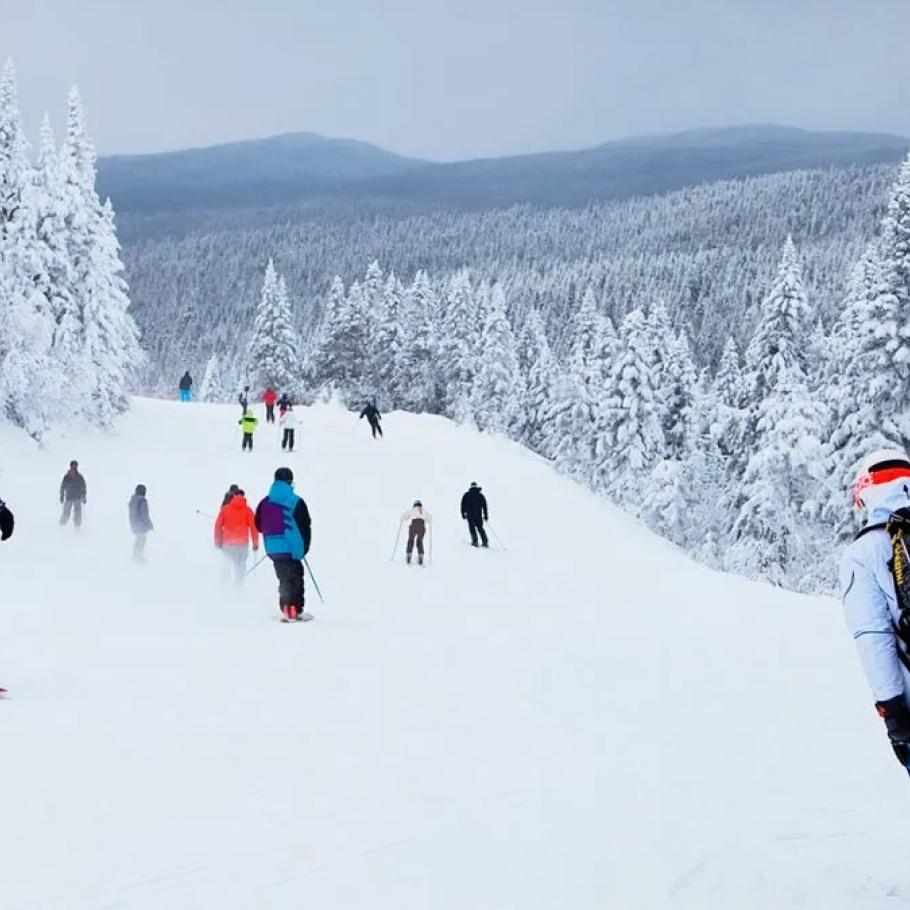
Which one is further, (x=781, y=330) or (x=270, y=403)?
(x=270, y=403)

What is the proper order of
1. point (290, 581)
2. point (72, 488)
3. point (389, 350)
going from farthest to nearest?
1. point (389, 350)
2. point (72, 488)
3. point (290, 581)

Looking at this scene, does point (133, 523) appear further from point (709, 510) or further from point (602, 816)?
point (709, 510)

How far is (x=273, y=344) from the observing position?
2429 inches

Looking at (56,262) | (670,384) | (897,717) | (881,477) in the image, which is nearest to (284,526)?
(881,477)

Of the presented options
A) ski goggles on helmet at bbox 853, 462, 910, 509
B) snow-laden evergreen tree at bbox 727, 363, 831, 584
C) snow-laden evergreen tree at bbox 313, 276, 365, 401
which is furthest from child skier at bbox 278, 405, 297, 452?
snow-laden evergreen tree at bbox 313, 276, 365, 401

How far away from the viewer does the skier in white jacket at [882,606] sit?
439cm

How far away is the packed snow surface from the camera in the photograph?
16.3 feet

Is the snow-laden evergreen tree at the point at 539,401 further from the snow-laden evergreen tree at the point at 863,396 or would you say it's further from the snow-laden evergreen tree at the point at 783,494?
the snow-laden evergreen tree at the point at 863,396

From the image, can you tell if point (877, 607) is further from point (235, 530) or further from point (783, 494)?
point (783, 494)

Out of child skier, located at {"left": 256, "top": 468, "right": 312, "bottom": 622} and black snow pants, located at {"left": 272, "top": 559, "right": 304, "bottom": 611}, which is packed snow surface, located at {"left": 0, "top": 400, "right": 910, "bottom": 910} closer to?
black snow pants, located at {"left": 272, "top": 559, "right": 304, "bottom": 611}

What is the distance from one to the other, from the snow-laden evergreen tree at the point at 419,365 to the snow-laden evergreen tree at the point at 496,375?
432 cm

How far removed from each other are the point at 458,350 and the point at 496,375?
3.84m

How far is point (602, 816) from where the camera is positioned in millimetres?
6055

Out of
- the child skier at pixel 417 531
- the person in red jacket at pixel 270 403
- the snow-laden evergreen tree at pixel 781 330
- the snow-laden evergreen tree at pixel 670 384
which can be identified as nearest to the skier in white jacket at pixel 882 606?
the child skier at pixel 417 531
